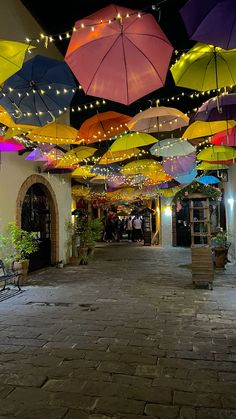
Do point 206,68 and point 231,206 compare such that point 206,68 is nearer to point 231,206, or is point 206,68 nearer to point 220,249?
point 220,249

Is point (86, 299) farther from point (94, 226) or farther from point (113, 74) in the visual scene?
point (94, 226)

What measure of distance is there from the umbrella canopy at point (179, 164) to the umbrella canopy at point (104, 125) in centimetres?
282

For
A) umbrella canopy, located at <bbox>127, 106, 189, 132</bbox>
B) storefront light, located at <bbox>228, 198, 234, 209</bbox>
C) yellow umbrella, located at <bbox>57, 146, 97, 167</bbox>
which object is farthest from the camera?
storefront light, located at <bbox>228, 198, 234, 209</bbox>

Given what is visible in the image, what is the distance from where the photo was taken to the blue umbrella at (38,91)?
4367mm

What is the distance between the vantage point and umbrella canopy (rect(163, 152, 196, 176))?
845 centimetres

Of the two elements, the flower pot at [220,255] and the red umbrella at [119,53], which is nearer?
the red umbrella at [119,53]

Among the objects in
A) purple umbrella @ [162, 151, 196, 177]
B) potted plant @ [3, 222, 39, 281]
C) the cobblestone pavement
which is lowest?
the cobblestone pavement

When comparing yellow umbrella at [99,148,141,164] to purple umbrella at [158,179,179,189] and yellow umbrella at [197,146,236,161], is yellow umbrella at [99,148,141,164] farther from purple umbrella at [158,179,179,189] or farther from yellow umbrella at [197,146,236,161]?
purple umbrella at [158,179,179,189]

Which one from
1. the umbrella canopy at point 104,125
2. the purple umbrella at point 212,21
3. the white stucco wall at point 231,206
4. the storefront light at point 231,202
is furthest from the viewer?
the storefront light at point 231,202

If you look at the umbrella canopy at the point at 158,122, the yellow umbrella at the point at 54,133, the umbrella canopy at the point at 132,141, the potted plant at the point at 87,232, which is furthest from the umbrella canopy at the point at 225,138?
the potted plant at the point at 87,232

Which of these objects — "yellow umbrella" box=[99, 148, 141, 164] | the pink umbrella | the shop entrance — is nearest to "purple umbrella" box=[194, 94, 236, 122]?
"yellow umbrella" box=[99, 148, 141, 164]

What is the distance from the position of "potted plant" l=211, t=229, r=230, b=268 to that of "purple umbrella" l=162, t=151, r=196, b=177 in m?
2.57

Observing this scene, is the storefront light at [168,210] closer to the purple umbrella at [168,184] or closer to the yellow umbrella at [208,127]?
the purple umbrella at [168,184]

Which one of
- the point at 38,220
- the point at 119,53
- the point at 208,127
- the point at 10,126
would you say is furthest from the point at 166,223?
the point at 119,53
